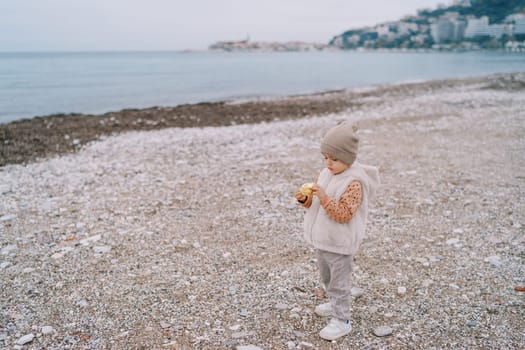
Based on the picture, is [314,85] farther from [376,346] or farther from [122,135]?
[376,346]

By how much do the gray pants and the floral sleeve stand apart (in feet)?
1.76

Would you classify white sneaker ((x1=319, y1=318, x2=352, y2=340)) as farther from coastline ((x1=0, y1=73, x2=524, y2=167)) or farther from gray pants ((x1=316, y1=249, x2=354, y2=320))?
coastline ((x1=0, y1=73, x2=524, y2=167))

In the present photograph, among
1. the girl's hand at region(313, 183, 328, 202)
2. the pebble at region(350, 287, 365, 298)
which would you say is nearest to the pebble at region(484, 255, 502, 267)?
the pebble at region(350, 287, 365, 298)

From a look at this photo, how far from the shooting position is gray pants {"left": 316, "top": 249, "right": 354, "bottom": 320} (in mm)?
4594

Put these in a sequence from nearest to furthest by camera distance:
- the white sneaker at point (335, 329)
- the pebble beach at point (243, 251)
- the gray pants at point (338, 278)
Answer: the gray pants at point (338, 278)
the white sneaker at point (335, 329)
the pebble beach at point (243, 251)

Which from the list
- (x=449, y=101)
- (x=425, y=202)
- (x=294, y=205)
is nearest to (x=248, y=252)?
(x=294, y=205)

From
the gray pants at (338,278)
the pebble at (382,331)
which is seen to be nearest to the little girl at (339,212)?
the gray pants at (338,278)

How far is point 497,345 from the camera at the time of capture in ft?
15.1

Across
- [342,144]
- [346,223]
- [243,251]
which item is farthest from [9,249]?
[342,144]

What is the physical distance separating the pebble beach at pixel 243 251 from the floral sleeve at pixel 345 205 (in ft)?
5.20

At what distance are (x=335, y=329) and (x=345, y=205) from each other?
1599 mm

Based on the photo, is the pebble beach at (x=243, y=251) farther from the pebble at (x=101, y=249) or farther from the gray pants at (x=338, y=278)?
the gray pants at (x=338, y=278)

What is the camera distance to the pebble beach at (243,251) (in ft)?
16.5

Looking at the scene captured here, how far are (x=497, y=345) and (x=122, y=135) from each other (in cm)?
1696
